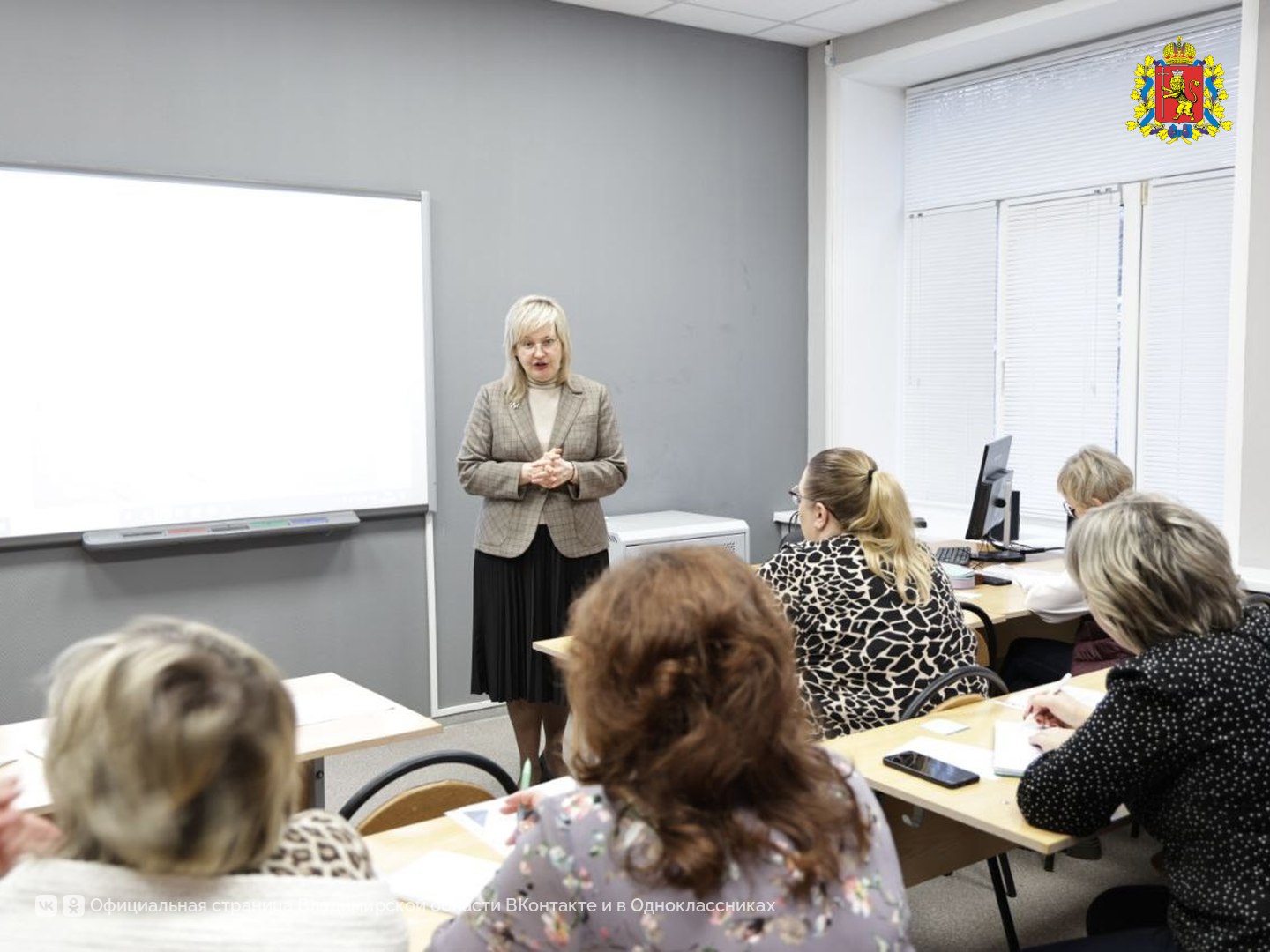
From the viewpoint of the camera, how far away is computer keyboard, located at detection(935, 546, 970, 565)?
4.42 metres

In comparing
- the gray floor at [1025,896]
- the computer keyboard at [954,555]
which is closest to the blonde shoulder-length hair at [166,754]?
the gray floor at [1025,896]

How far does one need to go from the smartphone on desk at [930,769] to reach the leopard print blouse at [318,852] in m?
1.18

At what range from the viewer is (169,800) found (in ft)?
3.54

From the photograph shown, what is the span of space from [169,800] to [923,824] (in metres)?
1.85

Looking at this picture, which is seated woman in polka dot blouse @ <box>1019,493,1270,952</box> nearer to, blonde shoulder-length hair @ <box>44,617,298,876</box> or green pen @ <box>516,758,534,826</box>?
green pen @ <box>516,758,534,826</box>

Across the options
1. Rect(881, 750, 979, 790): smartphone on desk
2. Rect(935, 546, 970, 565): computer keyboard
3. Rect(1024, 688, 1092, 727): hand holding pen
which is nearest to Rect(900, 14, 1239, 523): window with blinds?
Rect(935, 546, 970, 565): computer keyboard

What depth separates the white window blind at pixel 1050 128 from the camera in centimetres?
463

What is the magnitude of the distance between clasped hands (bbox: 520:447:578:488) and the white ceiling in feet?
7.48

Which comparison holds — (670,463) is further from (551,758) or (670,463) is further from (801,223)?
(551,758)

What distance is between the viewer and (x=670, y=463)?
5398 mm

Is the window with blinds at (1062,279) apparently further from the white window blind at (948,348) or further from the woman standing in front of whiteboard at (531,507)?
the woman standing in front of whiteboard at (531,507)

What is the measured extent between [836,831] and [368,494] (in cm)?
353

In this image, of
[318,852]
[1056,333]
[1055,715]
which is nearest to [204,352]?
[1055,715]

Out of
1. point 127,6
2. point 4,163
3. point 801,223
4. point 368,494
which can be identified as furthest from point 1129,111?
point 4,163
